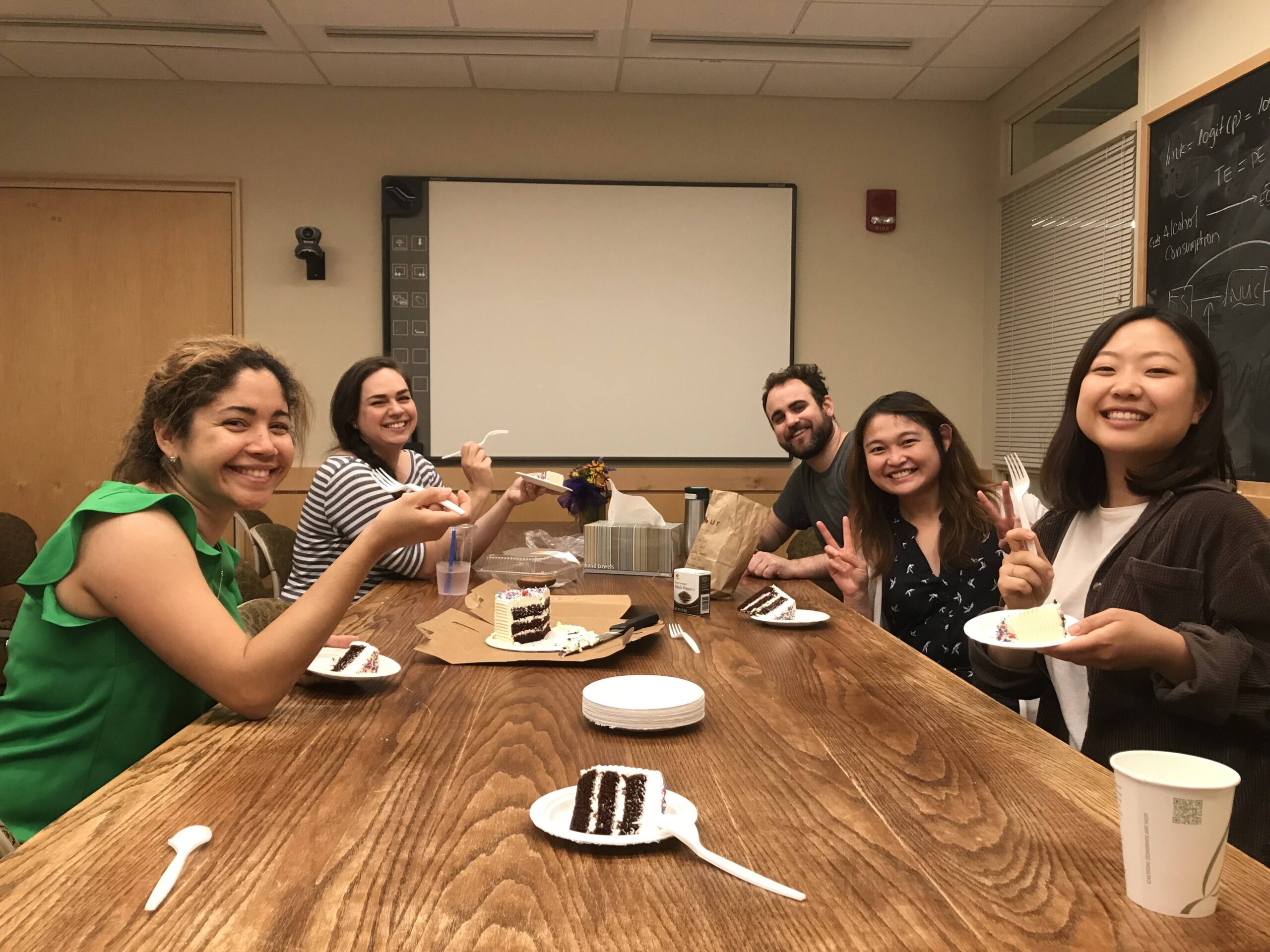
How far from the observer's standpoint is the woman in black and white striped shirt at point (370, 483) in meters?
2.47

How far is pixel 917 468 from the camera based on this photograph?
2.16 m

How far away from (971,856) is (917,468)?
4.69ft

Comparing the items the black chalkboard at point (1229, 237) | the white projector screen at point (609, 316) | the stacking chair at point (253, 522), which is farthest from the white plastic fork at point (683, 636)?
the white projector screen at point (609, 316)

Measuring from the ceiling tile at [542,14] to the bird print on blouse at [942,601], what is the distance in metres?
2.77

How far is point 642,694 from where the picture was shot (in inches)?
49.5

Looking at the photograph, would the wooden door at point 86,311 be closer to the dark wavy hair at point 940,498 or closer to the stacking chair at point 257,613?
the stacking chair at point 257,613

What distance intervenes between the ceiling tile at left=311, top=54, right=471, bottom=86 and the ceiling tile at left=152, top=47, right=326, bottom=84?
0.10 metres

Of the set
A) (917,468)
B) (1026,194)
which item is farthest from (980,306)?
(917,468)

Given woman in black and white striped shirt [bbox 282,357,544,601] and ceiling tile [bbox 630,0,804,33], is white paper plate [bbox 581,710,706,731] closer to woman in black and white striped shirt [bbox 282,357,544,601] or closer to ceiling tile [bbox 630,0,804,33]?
woman in black and white striped shirt [bbox 282,357,544,601]

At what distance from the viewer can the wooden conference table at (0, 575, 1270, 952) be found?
27.9 inches

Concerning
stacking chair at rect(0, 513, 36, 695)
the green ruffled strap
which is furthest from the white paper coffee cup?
stacking chair at rect(0, 513, 36, 695)

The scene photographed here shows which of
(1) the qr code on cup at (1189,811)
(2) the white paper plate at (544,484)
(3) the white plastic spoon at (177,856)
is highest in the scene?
(2) the white paper plate at (544,484)

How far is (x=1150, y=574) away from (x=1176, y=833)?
2.49 feet

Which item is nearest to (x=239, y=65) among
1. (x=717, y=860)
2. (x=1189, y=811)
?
(x=717, y=860)
